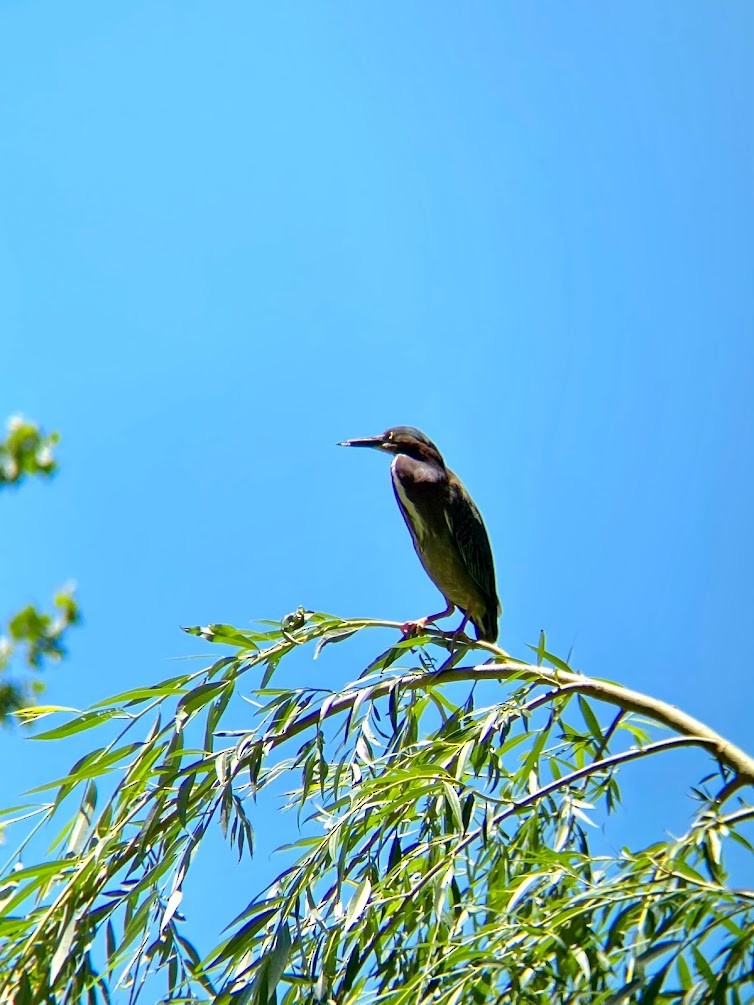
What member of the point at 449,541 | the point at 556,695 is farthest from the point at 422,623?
the point at 556,695

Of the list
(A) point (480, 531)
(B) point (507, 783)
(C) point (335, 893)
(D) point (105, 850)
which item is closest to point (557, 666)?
(B) point (507, 783)

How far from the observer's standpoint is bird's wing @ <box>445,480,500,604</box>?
12.8ft

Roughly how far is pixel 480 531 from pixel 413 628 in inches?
30.5

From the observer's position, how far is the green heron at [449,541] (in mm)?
3896

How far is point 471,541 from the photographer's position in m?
3.93

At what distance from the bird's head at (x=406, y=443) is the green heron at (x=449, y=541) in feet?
0.21

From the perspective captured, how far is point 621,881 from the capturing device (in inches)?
74.6

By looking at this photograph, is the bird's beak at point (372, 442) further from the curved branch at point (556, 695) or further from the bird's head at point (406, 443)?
the curved branch at point (556, 695)

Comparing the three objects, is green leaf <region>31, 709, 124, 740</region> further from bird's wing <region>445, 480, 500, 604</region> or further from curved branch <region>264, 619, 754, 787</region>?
bird's wing <region>445, 480, 500, 604</region>

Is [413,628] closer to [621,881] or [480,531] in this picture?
[480,531]

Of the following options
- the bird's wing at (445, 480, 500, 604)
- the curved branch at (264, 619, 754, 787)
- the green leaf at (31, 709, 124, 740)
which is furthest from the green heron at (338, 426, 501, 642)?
the green leaf at (31, 709, 124, 740)

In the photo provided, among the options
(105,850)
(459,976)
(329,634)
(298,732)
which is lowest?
(459,976)

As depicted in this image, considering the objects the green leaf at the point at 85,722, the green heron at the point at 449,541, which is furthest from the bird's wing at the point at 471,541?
the green leaf at the point at 85,722

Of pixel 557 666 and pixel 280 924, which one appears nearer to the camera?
pixel 280 924
